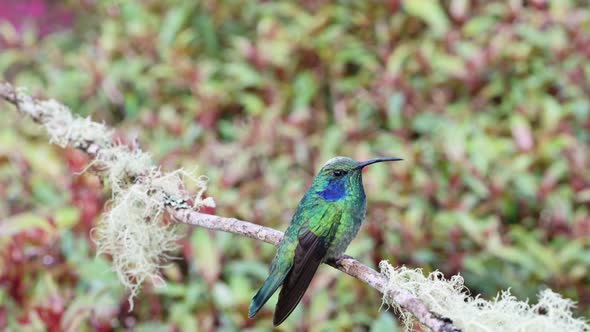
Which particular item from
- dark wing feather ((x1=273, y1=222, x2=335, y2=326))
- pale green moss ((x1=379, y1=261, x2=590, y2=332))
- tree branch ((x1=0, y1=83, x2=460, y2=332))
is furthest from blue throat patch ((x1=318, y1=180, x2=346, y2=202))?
pale green moss ((x1=379, y1=261, x2=590, y2=332))

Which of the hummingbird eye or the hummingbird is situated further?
the hummingbird eye

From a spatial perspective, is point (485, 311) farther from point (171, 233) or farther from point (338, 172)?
point (171, 233)

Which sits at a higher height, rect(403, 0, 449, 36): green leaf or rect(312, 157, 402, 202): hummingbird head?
rect(403, 0, 449, 36): green leaf

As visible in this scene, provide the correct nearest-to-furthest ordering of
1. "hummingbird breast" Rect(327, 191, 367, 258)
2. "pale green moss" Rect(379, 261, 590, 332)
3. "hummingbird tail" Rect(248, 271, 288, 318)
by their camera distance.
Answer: "pale green moss" Rect(379, 261, 590, 332) → "hummingbird tail" Rect(248, 271, 288, 318) → "hummingbird breast" Rect(327, 191, 367, 258)

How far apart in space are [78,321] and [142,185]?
1688mm

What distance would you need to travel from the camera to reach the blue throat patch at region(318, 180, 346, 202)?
7.58 feet

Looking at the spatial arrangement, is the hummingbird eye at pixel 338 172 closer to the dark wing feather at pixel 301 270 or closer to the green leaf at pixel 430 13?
the dark wing feather at pixel 301 270

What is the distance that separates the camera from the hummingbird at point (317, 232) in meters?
2.03

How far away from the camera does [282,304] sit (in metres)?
1.96

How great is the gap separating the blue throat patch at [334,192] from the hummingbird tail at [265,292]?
321 millimetres

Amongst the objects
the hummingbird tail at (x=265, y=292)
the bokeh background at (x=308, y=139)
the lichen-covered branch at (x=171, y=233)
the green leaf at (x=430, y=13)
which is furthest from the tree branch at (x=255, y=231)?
the green leaf at (x=430, y=13)

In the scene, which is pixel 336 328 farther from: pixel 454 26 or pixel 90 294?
pixel 454 26

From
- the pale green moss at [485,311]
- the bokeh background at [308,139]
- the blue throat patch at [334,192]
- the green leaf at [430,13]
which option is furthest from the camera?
the green leaf at [430,13]

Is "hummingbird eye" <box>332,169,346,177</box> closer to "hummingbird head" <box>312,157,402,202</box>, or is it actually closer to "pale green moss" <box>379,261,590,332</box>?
"hummingbird head" <box>312,157,402,202</box>
